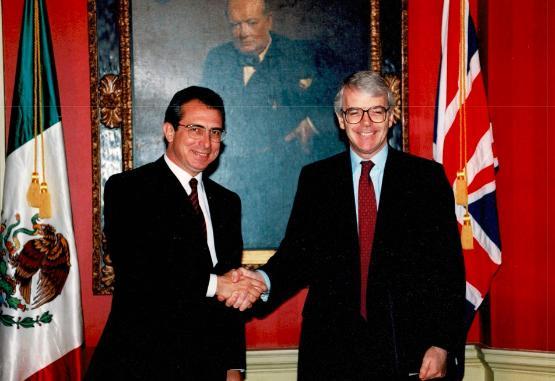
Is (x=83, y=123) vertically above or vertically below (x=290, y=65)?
below

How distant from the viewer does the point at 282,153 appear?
348 cm

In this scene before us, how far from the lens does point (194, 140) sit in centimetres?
249

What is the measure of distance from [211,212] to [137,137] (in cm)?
101

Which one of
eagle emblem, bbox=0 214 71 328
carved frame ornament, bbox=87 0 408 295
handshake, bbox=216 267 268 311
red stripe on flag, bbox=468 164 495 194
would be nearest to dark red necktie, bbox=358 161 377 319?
handshake, bbox=216 267 268 311

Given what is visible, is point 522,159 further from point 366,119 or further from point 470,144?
point 366,119

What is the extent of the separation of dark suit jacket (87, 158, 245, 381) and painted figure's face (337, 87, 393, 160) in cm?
72

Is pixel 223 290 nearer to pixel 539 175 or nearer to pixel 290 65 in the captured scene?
pixel 290 65

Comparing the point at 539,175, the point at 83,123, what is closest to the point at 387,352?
the point at 539,175

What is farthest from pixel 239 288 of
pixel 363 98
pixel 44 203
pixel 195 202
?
pixel 44 203

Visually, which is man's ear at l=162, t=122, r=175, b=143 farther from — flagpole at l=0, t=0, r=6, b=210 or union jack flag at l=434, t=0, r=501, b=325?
union jack flag at l=434, t=0, r=501, b=325

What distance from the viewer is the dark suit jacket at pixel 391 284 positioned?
7.62ft

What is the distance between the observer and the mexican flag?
2982 mm

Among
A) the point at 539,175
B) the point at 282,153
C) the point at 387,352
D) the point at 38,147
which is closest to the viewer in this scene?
the point at 387,352

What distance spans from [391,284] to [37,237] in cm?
175
